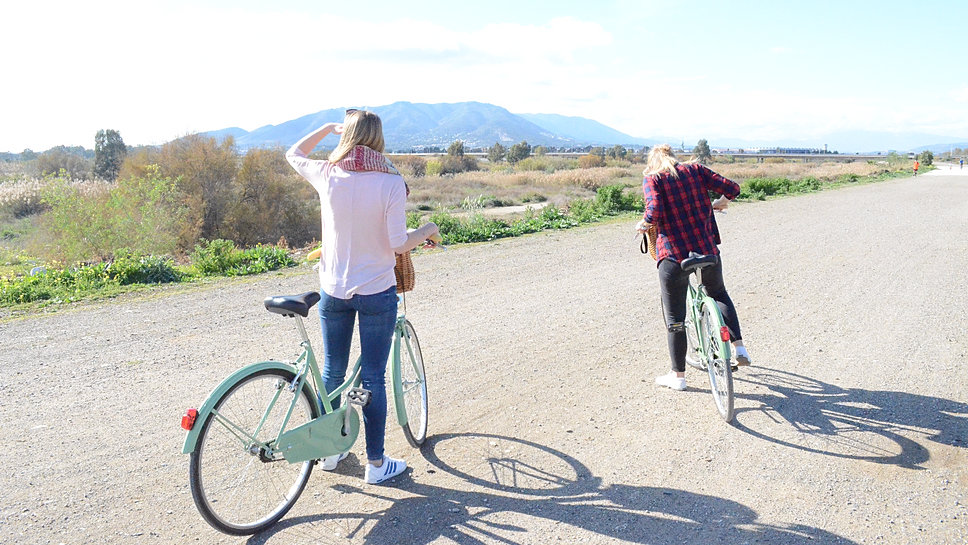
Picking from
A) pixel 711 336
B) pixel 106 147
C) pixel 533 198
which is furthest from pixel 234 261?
pixel 106 147

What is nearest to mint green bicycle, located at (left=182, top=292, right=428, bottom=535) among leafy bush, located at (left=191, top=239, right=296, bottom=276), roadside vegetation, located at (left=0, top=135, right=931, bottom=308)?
roadside vegetation, located at (left=0, top=135, right=931, bottom=308)

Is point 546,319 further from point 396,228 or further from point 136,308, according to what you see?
point 136,308

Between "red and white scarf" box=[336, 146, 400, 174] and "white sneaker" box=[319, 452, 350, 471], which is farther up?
"red and white scarf" box=[336, 146, 400, 174]

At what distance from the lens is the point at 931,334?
662 centimetres

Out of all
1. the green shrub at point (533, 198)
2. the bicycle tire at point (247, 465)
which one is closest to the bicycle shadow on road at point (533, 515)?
the bicycle tire at point (247, 465)

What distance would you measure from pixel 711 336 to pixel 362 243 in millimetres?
2594

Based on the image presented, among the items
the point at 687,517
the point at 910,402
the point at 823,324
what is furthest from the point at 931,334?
the point at 687,517

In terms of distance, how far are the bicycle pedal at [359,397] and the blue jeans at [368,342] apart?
0.04 m

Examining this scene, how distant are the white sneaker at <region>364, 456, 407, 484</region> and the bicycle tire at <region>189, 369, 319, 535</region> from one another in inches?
12.5

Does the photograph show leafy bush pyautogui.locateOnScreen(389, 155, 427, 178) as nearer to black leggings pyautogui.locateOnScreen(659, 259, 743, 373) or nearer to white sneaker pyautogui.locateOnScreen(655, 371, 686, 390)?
white sneaker pyautogui.locateOnScreen(655, 371, 686, 390)

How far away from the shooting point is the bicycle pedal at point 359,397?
3479 mm

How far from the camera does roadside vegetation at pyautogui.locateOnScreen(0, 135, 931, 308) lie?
32.2ft

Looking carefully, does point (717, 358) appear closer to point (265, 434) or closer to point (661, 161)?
point (661, 161)

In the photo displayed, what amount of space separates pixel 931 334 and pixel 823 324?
0.94 metres
